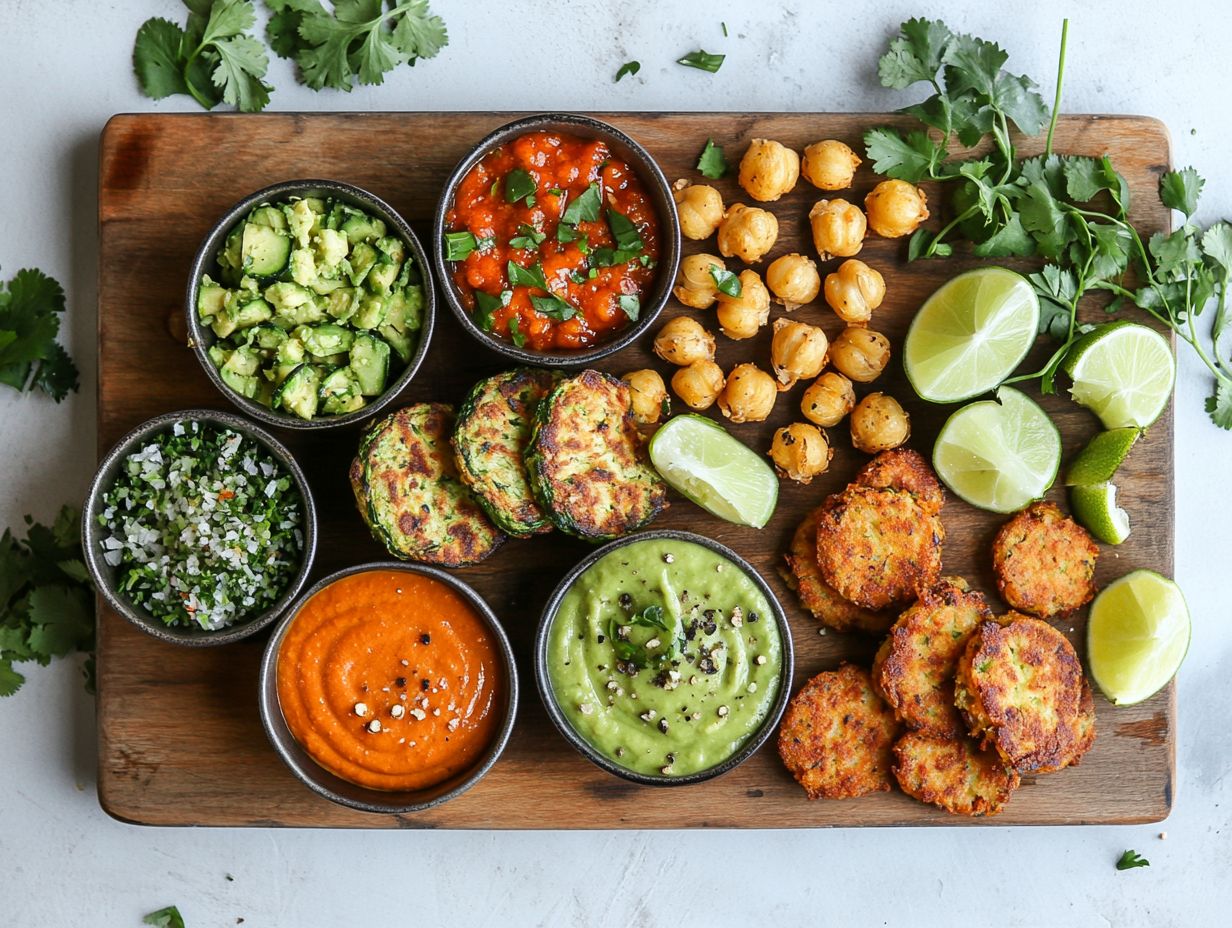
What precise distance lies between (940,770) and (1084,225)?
6.43 ft

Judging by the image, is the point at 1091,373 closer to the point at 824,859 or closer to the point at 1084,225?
the point at 1084,225

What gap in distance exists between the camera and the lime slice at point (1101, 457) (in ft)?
12.0

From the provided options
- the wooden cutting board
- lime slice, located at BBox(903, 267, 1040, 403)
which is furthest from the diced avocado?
lime slice, located at BBox(903, 267, 1040, 403)

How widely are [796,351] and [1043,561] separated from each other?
3.82 feet

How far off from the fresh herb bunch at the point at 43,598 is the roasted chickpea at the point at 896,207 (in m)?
3.14

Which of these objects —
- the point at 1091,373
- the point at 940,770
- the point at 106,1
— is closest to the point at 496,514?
the point at 940,770

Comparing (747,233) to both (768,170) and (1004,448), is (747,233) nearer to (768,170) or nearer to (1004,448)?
(768,170)

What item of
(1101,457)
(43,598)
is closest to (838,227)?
(1101,457)

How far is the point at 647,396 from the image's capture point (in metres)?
3.65

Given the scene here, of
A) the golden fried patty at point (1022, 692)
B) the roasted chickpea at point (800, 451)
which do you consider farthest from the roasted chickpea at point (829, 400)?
the golden fried patty at point (1022, 692)

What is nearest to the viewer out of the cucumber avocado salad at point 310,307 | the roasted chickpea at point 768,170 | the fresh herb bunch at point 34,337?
the cucumber avocado salad at point 310,307

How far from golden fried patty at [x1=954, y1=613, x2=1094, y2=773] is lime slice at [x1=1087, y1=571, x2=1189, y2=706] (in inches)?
5.0

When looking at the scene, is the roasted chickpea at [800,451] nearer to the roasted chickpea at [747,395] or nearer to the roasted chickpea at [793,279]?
the roasted chickpea at [747,395]

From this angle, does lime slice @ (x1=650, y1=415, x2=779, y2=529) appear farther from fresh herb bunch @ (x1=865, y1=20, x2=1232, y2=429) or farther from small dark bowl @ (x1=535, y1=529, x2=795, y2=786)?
fresh herb bunch @ (x1=865, y1=20, x2=1232, y2=429)
